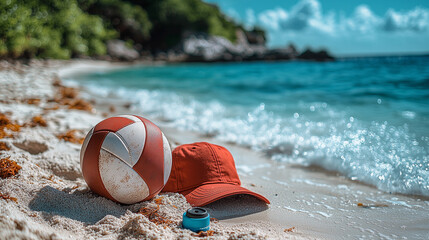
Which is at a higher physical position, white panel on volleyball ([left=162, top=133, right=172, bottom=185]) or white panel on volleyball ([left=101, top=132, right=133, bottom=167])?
white panel on volleyball ([left=101, top=132, right=133, bottom=167])

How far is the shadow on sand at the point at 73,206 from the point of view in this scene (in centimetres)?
253

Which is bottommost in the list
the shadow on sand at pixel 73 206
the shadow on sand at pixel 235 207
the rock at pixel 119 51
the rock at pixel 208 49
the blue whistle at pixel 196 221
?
the shadow on sand at pixel 235 207

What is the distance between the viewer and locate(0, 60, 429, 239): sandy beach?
7.72 feet

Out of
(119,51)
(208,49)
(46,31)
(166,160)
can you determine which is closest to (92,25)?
(119,51)

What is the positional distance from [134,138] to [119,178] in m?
0.34

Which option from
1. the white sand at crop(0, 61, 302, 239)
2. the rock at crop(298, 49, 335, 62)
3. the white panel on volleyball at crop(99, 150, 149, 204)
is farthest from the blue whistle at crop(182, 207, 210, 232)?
the rock at crop(298, 49, 335, 62)

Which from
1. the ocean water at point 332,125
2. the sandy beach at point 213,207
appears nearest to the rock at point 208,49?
the ocean water at point 332,125

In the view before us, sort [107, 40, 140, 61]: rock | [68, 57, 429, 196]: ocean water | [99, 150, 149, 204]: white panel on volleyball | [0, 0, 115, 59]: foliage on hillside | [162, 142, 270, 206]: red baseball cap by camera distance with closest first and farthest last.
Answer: [99, 150, 149, 204]: white panel on volleyball → [162, 142, 270, 206]: red baseball cap → [68, 57, 429, 196]: ocean water → [0, 0, 115, 59]: foliage on hillside → [107, 40, 140, 61]: rock

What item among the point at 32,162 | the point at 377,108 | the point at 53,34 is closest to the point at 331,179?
the point at 32,162

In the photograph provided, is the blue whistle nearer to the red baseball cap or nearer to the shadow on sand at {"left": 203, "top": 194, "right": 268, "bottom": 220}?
the shadow on sand at {"left": 203, "top": 194, "right": 268, "bottom": 220}

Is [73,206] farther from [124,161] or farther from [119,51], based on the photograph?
[119,51]

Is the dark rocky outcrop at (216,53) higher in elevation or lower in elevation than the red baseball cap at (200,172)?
higher

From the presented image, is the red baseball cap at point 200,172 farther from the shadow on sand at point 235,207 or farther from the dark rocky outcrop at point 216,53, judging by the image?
the dark rocky outcrop at point 216,53

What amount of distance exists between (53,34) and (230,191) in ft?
90.9
